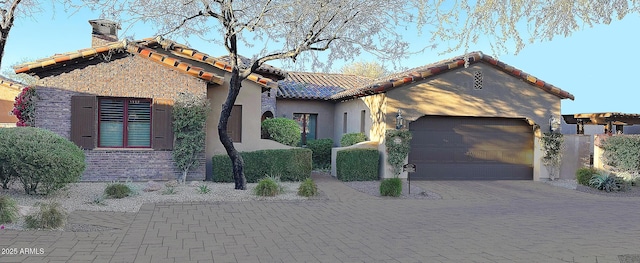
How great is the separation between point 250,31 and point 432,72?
6656 mm

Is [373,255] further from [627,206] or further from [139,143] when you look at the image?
[139,143]

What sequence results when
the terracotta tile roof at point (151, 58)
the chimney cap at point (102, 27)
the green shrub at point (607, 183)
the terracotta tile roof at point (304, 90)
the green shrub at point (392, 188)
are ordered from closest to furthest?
the green shrub at point (392, 188) < the terracotta tile roof at point (151, 58) < the green shrub at point (607, 183) < the chimney cap at point (102, 27) < the terracotta tile roof at point (304, 90)

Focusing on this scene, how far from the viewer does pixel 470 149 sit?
50.5 ft

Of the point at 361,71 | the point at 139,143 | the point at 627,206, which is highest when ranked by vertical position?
the point at 361,71

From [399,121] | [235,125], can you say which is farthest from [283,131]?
[399,121]

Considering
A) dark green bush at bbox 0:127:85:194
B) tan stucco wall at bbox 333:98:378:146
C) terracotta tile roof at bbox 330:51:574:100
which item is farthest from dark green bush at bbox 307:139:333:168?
dark green bush at bbox 0:127:85:194

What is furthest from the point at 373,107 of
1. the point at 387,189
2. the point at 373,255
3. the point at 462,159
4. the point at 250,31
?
the point at 373,255

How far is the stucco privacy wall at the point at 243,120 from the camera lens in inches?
564

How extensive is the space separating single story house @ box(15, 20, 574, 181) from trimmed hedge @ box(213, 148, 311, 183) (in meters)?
0.72

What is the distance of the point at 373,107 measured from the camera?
15953 millimetres

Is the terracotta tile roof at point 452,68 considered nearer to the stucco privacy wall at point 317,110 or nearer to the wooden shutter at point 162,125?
the stucco privacy wall at point 317,110

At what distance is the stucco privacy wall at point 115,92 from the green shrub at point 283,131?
4131 millimetres

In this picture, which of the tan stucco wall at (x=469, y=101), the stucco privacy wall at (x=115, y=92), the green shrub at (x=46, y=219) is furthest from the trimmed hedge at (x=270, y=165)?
the green shrub at (x=46, y=219)

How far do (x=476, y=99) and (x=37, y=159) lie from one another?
498 inches
